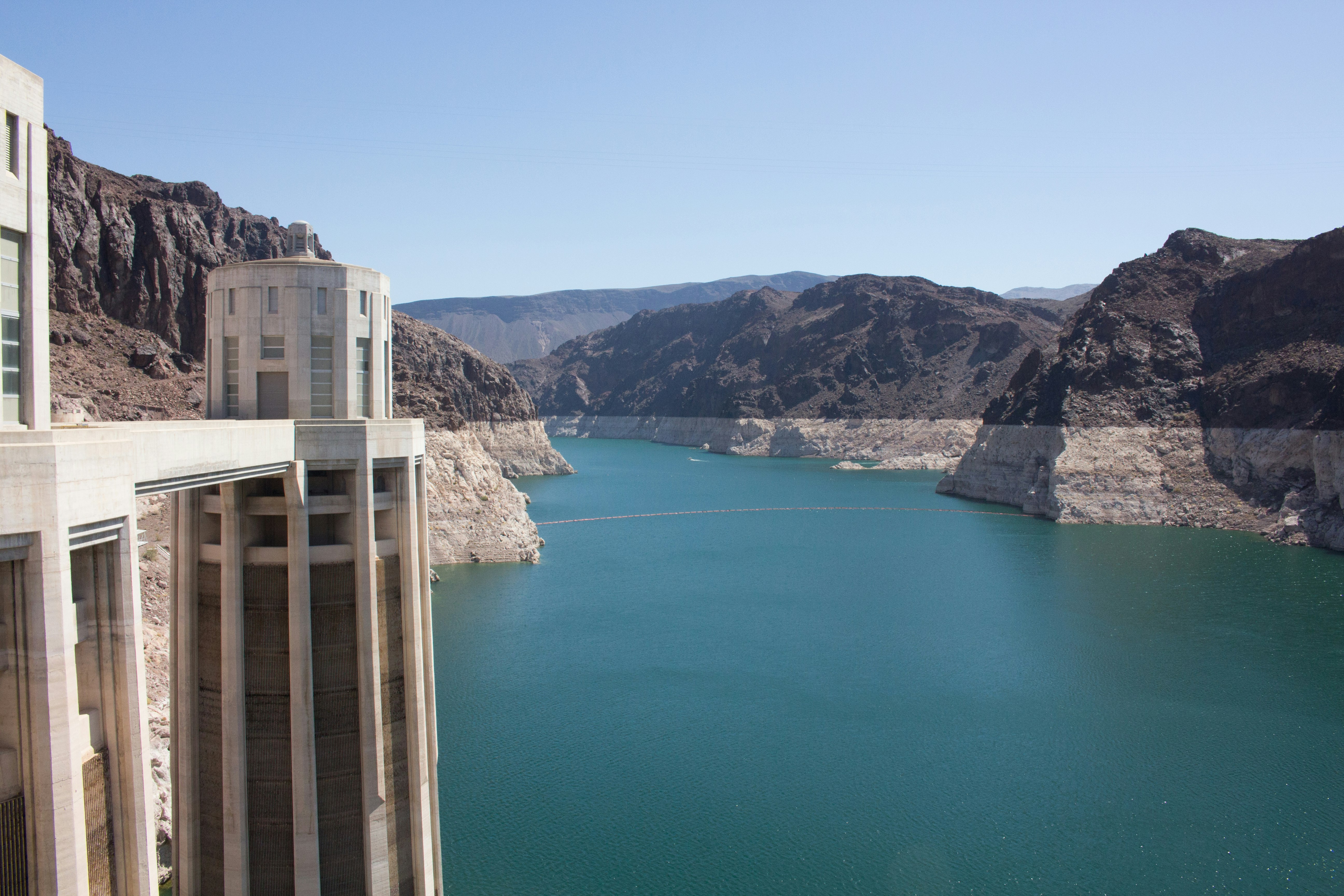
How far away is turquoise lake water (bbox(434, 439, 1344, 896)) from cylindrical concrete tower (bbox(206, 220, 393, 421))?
11.9 meters

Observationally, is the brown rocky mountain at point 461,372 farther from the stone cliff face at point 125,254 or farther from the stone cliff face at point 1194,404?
the stone cliff face at point 1194,404

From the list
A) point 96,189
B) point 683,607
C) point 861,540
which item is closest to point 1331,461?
point 861,540

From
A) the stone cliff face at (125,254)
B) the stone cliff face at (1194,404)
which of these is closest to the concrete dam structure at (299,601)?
the stone cliff face at (125,254)

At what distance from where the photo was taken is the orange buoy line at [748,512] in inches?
3231

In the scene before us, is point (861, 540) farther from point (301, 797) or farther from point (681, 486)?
point (301, 797)

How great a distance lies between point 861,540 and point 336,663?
61876 millimetres

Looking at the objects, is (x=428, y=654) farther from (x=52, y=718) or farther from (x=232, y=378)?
(x=52, y=718)

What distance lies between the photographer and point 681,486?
4564 inches

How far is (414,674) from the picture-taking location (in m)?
14.3

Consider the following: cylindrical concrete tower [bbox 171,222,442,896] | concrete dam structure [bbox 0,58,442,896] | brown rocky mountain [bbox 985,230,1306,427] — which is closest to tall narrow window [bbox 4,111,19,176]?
concrete dam structure [bbox 0,58,442,896]

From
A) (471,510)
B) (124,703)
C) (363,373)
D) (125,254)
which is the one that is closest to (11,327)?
(124,703)

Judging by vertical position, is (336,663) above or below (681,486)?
above

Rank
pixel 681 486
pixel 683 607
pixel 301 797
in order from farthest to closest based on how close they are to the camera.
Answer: pixel 681 486, pixel 683 607, pixel 301 797

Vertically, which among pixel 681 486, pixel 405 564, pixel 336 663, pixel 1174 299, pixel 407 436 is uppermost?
pixel 1174 299
